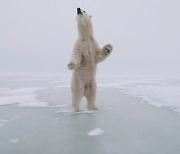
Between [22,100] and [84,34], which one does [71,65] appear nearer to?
[84,34]

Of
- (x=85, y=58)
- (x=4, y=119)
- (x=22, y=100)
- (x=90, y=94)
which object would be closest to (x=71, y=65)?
(x=85, y=58)

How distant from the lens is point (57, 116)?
4.34 m

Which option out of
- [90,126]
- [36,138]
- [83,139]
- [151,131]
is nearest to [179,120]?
[151,131]

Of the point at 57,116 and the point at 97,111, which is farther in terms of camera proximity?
the point at 97,111

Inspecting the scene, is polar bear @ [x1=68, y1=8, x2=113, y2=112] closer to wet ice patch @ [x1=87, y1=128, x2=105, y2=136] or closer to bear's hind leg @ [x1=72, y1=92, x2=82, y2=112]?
bear's hind leg @ [x1=72, y1=92, x2=82, y2=112]

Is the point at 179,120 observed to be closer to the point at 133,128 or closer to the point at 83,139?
the point at 133,128

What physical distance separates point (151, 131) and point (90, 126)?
0.83 meters

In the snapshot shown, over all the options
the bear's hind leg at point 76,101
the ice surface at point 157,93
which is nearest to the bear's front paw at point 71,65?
the bear's hind leg at point 76,101

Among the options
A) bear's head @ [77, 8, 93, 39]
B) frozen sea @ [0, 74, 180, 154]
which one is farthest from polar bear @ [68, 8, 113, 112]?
frozen sea @ [0, 74, 180, 154]

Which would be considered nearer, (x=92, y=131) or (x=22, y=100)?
(x=92, y=131)

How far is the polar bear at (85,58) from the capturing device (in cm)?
483

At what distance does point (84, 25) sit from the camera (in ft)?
16.0

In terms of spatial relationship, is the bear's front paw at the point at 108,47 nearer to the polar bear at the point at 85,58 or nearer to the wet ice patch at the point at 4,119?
the polar bear at the point at 85,58

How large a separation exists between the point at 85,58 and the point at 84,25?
623 mm
